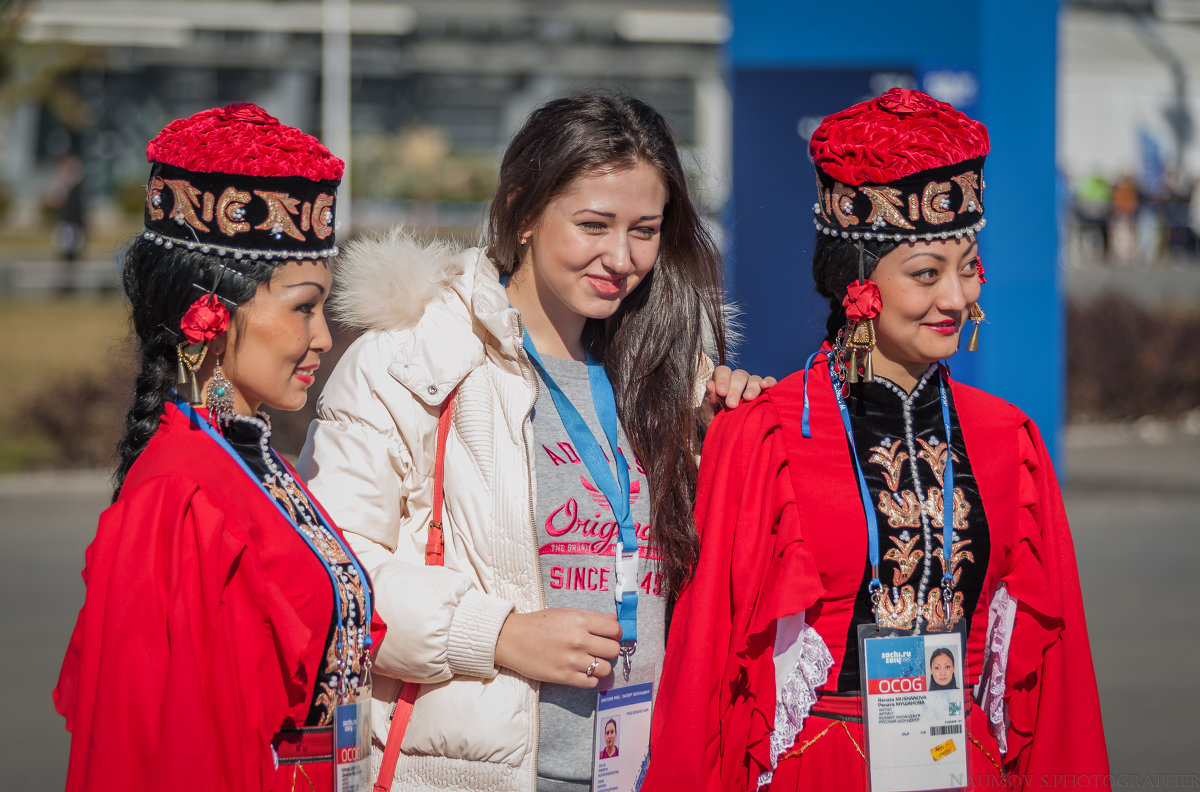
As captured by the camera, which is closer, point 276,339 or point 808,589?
point 276,339

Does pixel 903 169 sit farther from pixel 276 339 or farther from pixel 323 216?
pixel 276 339

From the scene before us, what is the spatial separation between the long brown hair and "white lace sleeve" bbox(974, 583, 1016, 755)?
26.4 inches

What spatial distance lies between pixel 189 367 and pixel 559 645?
0.89 meters

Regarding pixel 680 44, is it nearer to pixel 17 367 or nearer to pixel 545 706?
pixel 17 367

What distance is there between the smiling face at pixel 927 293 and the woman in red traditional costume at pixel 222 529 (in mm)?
1161

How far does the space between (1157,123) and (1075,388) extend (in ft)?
72.9

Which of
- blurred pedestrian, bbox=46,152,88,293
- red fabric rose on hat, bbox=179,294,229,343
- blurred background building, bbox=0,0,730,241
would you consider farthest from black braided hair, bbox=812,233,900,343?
blurred background building, bbox=0,0,730,241

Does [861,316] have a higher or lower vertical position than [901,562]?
higher

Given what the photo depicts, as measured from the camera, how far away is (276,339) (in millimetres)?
2393

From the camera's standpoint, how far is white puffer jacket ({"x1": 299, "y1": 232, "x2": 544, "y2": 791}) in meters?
2.54

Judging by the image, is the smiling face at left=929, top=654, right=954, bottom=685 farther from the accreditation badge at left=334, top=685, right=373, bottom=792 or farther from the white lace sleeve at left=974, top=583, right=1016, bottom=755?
the accreditation badge at left=334, top=685, right=373, bottom=792

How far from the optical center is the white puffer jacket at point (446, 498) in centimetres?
254

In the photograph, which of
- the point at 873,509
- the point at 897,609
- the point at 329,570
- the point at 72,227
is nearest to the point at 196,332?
the point at 329,570

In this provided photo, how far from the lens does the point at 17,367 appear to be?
14312mm
